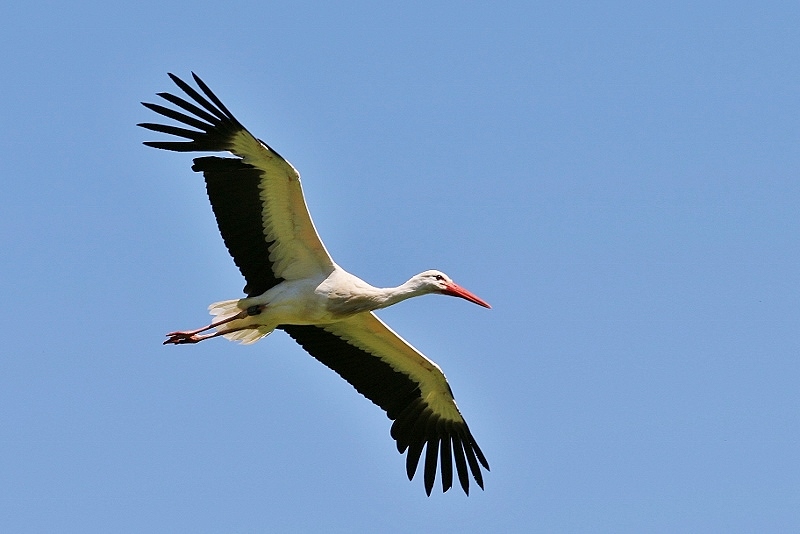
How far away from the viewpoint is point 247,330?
14719 millimetres

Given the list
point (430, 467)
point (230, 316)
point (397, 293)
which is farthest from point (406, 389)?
point (230, 316)

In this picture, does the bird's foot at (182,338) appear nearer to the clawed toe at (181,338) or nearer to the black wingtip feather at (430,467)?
the clawed toe at (181,338)

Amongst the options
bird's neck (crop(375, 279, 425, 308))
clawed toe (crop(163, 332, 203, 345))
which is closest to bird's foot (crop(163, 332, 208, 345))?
clawed toe (crop(163, 332, 203, 345))

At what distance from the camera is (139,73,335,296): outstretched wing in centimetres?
1345

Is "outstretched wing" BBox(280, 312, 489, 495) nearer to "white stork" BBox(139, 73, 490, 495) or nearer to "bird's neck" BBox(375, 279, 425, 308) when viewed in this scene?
A: "white stork" BBox(139, 73, 490, 495)

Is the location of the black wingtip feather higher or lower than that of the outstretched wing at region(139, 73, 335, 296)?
lower

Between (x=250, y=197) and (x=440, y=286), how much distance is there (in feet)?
6.71

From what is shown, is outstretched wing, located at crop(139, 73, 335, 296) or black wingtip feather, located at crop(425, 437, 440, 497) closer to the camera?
outstretched wing, located at crop(139, 73, 335, 296)

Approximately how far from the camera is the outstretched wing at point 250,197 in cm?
1345

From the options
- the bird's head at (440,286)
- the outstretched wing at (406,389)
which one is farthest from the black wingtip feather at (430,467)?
the bird's head at (440,286)

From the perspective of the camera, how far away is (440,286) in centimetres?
1434

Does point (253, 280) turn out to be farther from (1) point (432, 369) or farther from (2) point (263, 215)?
(1) point (432, 369)

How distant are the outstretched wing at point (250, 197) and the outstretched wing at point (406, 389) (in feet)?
3.81

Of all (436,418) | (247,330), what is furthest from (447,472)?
(247,330)
